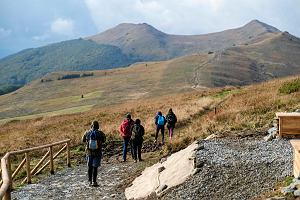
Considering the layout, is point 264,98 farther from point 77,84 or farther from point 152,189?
point 77,84

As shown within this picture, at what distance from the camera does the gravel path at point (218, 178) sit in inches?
477

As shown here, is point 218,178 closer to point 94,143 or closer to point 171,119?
point 94,143

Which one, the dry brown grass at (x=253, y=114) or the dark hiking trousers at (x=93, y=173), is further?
the dry brown grass at (x=253, y=114)

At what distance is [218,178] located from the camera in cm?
1287

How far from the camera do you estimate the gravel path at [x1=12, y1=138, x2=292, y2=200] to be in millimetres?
12109

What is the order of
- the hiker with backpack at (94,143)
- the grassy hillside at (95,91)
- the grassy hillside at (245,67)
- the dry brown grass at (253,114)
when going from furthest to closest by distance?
the grassy hillside at (245,67) < the grassy hillside at (95,91) < the dry brown grass at (253,114) < the hiker with backpack at (94,143)

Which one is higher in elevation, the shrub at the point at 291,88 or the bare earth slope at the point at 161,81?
the shrub at the point at 291,88

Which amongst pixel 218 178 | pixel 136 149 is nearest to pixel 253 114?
pixel 136 149

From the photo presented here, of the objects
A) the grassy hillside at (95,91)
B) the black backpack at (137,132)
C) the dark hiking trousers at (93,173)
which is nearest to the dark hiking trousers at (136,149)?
the black backpack at (137,132)

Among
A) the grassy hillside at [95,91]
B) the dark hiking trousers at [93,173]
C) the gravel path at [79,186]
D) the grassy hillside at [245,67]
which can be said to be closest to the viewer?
the gravel path at [79,186]

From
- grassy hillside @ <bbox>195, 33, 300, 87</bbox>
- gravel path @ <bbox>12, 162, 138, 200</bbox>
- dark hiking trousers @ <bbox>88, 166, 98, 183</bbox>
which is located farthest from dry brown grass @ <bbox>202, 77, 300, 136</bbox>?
grassy hillside @ <bbox>195, 33, 300, 87</bbox>

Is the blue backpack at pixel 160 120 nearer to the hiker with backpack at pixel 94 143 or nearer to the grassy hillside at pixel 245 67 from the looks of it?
the hiker with backpack at pixel 94 143

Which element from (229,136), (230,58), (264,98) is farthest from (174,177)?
(230,58)

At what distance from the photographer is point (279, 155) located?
45.4ft
